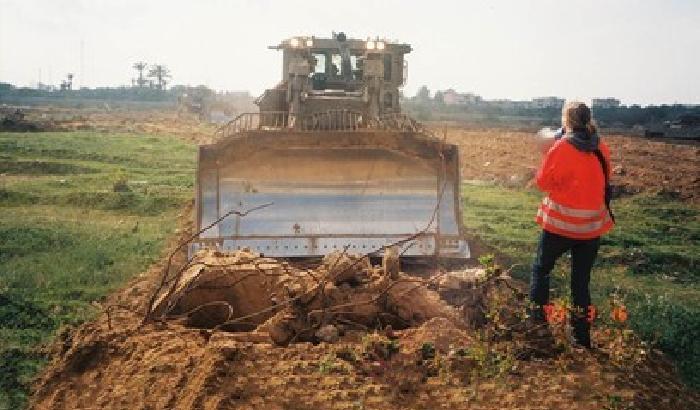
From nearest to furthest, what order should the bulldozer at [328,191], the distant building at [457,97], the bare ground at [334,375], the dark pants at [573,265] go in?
1. the bare ground at [334,375]
2. the dark pants at [573,265]
3. the bulldozer at [328,191]
4. the distant building at [457,97]

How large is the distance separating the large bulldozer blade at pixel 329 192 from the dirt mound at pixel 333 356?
147cm

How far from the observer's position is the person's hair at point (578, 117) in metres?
5.05

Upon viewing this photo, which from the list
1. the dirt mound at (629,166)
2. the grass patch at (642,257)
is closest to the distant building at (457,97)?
the dirt mound at (629,166)

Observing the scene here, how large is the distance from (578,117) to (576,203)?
2.11ft

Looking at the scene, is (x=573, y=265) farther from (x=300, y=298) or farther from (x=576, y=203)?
(x=300, y=298)

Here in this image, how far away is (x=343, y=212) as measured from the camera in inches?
314

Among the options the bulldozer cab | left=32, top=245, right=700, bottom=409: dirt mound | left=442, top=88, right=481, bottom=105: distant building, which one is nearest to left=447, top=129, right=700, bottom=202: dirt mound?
the bulldozer cab

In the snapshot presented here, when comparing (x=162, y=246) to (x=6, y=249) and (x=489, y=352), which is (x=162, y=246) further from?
(x=489, y=352)

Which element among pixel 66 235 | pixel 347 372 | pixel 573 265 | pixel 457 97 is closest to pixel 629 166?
pixel 66 235

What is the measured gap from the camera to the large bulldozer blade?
7.54m

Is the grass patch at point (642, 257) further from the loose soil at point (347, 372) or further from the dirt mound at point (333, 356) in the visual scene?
the loose soil at point (347, 372)

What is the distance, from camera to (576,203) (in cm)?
506

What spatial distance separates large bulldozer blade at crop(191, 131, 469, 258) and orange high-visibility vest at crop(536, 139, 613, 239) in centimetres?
239

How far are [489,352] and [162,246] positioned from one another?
20.4ft
